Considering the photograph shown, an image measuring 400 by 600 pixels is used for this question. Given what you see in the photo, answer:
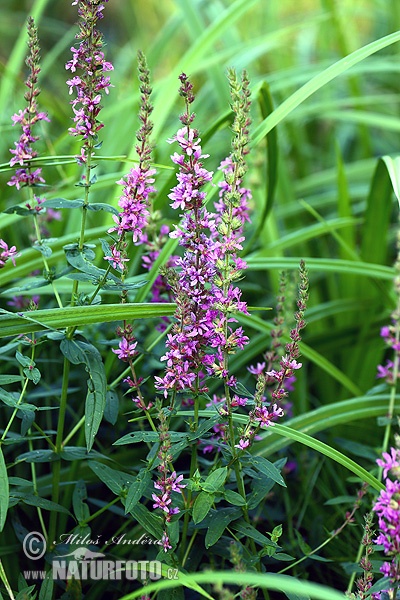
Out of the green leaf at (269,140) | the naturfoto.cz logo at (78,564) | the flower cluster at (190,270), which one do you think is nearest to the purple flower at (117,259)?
the flower cluster at (190,270)

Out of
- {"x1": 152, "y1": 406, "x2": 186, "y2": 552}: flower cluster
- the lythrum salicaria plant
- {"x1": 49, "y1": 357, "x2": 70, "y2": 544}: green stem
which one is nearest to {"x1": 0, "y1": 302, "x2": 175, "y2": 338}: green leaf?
the lythrum salicaria plant

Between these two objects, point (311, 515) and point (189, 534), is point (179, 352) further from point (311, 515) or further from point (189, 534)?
point (311, 515)

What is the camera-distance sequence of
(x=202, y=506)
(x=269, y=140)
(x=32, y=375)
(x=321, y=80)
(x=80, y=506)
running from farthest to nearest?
(x=269, y=140) → (x=321, y=80) → (x=80, y=506) → (x=32, y=375) → (x=202, y=506)

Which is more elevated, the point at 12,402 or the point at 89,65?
the point at 89,65

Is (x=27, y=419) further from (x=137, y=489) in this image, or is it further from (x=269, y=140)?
(x=269, y=140)

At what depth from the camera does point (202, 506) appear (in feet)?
4.24

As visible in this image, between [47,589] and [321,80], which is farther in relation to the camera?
[321,80]

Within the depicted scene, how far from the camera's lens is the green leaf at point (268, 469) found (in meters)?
1.31

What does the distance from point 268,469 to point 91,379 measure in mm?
395

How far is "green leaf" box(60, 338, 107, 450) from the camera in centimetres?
139

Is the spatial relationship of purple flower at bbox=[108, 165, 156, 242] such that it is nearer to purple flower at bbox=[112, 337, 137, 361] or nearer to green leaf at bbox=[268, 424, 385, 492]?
purple flower at bbox=[112, 337, 137, 361]

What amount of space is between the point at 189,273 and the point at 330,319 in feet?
5.00

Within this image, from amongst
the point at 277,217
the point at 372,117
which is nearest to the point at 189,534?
the point at 277,217

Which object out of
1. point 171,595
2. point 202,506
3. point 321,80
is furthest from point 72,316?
point 321,80
